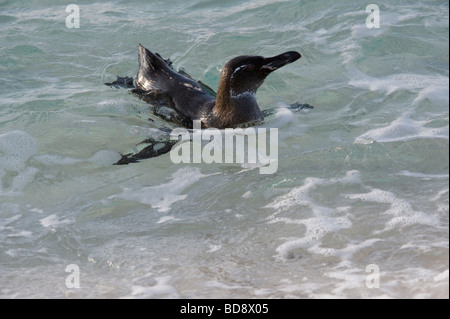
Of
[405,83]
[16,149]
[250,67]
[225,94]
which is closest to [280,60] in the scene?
[250,67]

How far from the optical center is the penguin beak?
6.71 m

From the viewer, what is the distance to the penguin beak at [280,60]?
6712 millimetres

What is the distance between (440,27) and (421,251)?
16.8 ft

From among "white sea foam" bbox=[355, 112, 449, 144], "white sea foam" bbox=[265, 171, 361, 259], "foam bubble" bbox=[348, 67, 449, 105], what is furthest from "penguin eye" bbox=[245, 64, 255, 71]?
"white sea foam" bbox=[265, 171, 361, 259]

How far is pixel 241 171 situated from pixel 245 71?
1.38m

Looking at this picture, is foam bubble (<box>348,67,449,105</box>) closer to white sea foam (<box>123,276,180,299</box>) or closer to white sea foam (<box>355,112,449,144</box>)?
white sea foam (<box>355,112,449,144</box>)

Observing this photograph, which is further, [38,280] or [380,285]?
[38,280]

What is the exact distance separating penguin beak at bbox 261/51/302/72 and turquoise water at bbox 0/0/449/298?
23.2 inches

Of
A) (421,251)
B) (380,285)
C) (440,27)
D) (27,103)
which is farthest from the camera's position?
(440,27)

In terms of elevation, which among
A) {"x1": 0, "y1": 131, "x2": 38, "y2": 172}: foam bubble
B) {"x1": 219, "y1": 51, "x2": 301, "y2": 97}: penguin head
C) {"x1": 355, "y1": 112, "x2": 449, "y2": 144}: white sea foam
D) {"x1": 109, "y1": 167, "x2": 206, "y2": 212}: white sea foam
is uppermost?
{"x1": 219, "y1": 51, "x2": 301, "y2": 97}: penguin head

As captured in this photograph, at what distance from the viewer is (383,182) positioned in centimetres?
528
